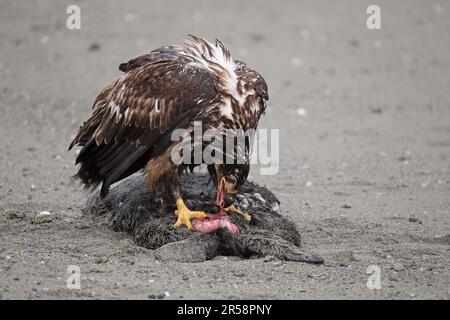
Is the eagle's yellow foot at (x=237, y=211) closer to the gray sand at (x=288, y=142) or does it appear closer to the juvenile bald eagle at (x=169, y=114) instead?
the juvenile bald eagle at (x=169, y=114)

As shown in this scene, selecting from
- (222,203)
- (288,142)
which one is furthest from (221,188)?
(288,142)

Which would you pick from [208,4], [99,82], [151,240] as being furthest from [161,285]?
[208,4]

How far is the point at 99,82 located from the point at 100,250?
20.7ft

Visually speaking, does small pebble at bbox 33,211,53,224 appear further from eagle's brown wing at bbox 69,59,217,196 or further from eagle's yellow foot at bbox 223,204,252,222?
eagle's yellow foot at bbox 223,204,252,222

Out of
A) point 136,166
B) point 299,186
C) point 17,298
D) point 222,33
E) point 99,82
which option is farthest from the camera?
point 222,33

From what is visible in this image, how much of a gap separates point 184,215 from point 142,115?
0.90 metres

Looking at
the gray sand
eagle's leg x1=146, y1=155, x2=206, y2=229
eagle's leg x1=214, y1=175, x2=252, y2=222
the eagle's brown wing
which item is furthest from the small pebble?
eagle's leg x1=214, y1=175, x2=252, y2=222

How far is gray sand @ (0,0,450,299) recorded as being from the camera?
22.4ft

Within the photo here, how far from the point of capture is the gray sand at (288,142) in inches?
269

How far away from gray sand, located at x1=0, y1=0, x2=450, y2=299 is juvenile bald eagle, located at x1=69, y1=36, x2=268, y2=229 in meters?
0.60

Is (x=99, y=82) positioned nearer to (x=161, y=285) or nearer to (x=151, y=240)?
(x=151, y=240)

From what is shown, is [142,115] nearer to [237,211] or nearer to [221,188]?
[221,188]

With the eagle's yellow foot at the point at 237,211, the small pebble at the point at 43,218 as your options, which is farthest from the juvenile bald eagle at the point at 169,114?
the small pebble at the point at 43,218

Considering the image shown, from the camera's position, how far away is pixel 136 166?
25.6 feet
